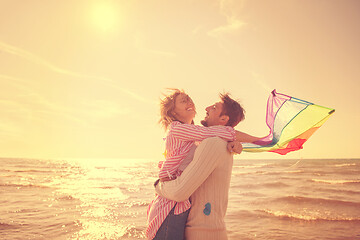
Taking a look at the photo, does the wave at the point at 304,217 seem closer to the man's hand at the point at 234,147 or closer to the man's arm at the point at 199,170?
the man's hand at the point at 234,147

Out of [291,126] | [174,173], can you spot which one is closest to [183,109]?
[174,173]

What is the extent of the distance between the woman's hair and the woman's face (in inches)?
1.6

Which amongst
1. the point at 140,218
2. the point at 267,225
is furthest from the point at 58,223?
the point at 267,225

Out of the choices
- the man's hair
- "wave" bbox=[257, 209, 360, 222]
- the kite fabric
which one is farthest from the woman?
"wave" bbox=[257, 209, 360, 222]

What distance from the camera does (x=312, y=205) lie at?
12922 millimetres

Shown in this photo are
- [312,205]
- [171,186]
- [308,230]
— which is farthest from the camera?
[312,205]

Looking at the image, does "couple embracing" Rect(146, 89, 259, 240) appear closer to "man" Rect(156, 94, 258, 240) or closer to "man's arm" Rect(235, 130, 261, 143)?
"man" Rect(156, 94, 258, 240)

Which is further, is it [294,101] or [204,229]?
[294,101]

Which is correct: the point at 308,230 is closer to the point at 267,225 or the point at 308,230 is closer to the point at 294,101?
the point at 267,225

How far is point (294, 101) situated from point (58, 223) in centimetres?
870

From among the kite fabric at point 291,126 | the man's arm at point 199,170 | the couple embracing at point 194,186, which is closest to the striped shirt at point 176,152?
the couple embracing at point 194,186

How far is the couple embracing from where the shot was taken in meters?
1.87

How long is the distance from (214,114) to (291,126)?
0.81m

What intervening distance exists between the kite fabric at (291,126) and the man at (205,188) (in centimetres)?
74
